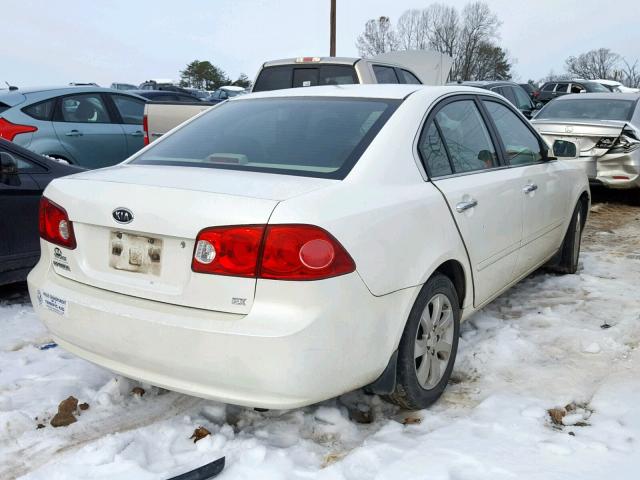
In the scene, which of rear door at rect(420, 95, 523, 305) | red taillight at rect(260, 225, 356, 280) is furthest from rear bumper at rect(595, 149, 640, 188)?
red taillight at rect(260, 225, 356, 280)

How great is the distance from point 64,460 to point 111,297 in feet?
2.20

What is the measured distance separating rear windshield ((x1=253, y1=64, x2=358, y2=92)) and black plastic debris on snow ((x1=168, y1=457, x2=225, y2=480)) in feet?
19.6

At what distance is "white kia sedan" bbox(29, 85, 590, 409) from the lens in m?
2.29

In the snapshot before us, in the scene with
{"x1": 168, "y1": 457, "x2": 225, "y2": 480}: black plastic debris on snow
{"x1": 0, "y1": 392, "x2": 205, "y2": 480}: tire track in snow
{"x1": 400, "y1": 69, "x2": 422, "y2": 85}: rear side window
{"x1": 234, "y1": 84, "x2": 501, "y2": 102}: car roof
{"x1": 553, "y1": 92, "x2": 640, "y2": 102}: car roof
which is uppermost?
{"x1": 400, "y1": 69, "x2": 422, "y2": 85}: rear side window

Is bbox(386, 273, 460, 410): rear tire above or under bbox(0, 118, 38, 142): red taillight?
under

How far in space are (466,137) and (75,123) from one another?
19.7 feet

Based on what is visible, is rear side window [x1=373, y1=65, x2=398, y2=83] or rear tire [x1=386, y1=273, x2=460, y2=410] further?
rear side window [x1=373, y1=65, x2=398, y2=83]

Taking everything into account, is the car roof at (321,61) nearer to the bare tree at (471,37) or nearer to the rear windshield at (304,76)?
Result: the rear windshield at (304,76)

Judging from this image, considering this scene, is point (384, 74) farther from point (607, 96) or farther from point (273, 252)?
point (273, 252)

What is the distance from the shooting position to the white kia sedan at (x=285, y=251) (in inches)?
90.1

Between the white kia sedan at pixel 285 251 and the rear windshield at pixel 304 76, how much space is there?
4.43 meters

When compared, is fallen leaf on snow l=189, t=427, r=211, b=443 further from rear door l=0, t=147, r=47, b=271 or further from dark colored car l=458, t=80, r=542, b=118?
dark colored car l=458, t=80, r=542, b=118

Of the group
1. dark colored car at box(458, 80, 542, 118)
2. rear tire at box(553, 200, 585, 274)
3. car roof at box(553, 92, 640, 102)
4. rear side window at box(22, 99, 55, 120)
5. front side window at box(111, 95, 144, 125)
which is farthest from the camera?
dark colored car at box(458, 80, 542, 118)

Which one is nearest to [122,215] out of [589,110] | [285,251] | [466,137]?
[285,251]
